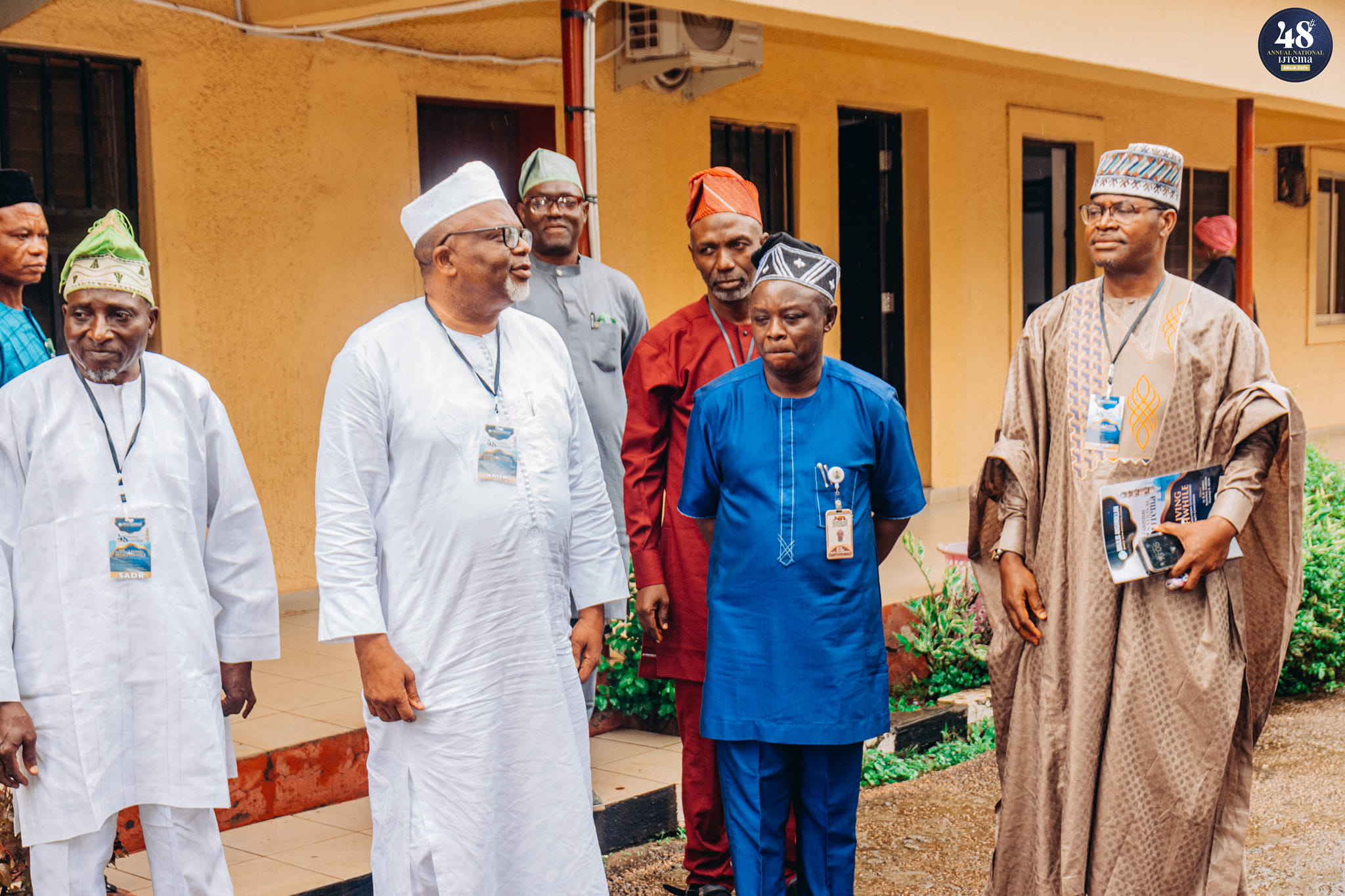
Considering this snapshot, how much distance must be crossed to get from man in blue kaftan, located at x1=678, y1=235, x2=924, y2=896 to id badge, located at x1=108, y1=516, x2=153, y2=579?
53.6 inches

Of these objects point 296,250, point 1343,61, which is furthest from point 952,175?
point 296,250

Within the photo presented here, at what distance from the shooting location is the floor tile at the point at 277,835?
444 cm

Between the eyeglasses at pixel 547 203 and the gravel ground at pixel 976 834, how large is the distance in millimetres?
2182

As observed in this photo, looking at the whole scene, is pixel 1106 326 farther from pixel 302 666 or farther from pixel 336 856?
pixel 302 666

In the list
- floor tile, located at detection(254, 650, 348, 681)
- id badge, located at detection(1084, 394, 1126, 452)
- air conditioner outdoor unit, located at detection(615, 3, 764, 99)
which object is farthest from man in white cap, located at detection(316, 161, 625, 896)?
air conditioner outdoor unit, located at detection(615, 3, 764, 99)

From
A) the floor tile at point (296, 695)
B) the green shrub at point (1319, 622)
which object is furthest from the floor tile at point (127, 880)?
the green shrub at point (1319, 622)

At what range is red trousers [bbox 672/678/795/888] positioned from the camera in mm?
3990

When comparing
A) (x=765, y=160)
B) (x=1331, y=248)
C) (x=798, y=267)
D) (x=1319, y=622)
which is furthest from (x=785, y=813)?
(x=1331, y=248)

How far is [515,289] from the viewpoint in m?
3.29

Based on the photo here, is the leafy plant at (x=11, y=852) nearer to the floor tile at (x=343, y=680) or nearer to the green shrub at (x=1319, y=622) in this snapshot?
the floor tile at (x=343, y=680)

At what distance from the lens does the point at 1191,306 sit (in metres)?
3.67

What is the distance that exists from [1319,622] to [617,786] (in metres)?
3.64

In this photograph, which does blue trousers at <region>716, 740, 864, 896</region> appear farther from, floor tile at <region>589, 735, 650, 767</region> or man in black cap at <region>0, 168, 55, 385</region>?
Result: man in black cap at <region>0, 168, 55, 385</region>

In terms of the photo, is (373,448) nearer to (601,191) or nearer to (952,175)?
(601,191)
